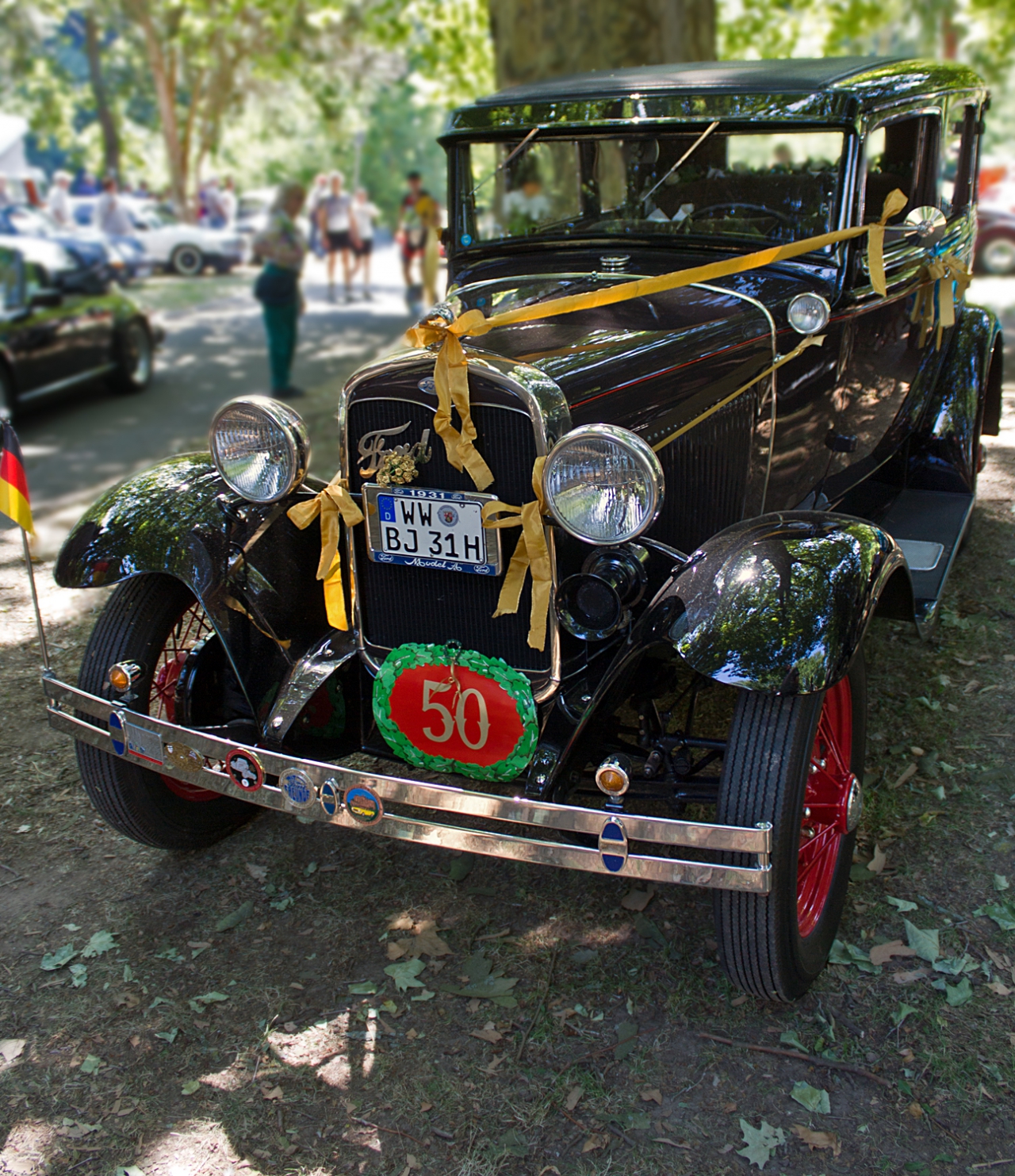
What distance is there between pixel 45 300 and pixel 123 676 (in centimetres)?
714

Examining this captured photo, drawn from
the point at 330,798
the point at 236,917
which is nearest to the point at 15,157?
the point at 236,917

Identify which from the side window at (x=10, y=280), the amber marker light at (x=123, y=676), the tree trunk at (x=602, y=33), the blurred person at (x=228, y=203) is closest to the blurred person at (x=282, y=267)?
the side window at (x=10, y=280)

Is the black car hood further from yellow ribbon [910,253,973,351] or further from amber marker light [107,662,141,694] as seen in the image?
amber marker light [107,662,141,694]

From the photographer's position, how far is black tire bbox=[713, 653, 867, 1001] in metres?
2.38

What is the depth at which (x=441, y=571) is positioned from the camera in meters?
2.80

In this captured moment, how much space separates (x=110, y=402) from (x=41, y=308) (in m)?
1.42

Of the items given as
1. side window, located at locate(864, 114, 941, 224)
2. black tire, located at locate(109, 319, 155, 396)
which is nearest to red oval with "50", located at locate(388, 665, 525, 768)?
side window, located at locate(864, 114, 941, 224)

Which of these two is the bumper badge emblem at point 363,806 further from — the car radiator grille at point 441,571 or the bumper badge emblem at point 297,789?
the car radiator grille at point 441,571

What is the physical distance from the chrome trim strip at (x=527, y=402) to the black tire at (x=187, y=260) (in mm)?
21356

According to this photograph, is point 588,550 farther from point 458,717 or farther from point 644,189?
point 644,189

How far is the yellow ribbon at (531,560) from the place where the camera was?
2584mm

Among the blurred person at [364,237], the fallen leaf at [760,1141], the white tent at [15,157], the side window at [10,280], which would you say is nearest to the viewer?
the fallen leaf at [760,1141]

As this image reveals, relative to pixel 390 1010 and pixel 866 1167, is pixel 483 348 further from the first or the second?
pixel 866 1167

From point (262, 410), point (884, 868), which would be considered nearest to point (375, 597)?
point (262, 410)
